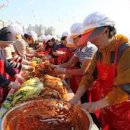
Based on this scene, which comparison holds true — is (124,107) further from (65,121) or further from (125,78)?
(65,121)

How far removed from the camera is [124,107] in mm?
2549

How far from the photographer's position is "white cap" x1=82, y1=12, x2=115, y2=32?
87.9 inches

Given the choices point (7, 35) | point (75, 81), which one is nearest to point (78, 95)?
point (7, 35)

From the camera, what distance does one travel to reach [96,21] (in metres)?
→ 2.24

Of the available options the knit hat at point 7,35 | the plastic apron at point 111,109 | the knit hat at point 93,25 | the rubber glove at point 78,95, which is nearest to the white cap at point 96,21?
the knit hat at point 93,25

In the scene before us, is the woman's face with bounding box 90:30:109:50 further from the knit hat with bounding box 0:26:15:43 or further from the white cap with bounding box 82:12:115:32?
the knit hat with bounding box 0:26:15:43

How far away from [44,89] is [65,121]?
94 centimetres

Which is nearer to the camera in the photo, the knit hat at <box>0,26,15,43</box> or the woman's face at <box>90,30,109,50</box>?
the woman's face at <box>90,30,109,50</box>

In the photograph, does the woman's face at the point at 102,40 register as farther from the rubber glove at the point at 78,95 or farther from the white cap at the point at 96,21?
the rubber glove at the point at 78,95

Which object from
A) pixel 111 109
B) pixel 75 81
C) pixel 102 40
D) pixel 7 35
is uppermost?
pixel 102 40

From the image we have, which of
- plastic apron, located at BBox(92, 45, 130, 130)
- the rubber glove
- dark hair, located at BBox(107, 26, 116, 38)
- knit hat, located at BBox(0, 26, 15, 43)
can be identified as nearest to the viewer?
dark hair, located at BBox(107, 26, 116, 38)

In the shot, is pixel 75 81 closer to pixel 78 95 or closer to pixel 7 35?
pixel 7 35

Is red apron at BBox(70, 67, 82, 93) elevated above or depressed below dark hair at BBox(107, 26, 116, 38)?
below

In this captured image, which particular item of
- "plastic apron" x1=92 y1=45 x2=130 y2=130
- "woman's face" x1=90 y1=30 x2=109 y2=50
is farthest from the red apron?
"woman's face" x1=90 y1=30 x2=109 y2=50
